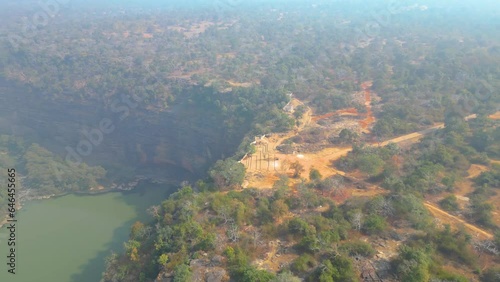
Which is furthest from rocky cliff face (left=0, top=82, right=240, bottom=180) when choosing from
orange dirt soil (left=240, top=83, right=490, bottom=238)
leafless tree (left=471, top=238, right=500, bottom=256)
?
leafless tree (left=471, top=238, right=500, bottom=256)

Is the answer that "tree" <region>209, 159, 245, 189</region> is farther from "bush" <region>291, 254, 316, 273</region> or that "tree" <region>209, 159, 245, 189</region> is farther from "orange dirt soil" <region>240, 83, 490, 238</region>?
"bush" <region>291, 254, 316, 273</region>

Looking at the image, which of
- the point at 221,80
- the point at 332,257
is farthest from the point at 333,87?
the point at 332,257

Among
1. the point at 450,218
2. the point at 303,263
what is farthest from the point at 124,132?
the point at 450,218

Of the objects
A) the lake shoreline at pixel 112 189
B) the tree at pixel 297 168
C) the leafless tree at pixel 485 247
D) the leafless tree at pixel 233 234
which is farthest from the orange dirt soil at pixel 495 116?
the lake shoreline at pixel 112 189

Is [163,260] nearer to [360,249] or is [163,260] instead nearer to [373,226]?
[360,249]

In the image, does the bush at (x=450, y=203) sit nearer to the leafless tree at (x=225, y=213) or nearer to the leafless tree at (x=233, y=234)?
the leafless tree at (x=233, y=234)

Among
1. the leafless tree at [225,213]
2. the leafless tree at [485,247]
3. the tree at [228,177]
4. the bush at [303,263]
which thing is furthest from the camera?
the tree at [228,177]

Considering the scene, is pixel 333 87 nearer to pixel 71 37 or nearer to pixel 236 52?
pixel 236 52
